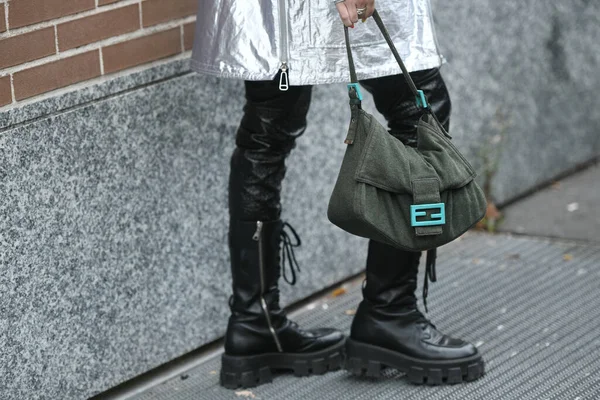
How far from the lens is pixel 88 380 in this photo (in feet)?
8.64

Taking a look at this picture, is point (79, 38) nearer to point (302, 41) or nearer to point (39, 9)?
point (39, 9)

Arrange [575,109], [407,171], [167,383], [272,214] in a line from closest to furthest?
[407,171]
[272,214]
[167,383]
[575,109]

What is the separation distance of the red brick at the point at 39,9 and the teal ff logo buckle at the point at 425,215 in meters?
1.01

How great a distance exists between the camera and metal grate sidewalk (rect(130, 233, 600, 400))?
262 centimetres

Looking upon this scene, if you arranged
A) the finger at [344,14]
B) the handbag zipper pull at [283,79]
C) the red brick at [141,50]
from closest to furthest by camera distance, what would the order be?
the finger at [344,14]
the handbag zipper pull at [283,79]
the red brick at [141,50]

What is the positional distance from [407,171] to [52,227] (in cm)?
93

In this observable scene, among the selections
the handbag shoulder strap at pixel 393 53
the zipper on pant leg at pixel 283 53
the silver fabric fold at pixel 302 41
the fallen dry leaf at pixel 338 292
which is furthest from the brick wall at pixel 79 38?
the fallen dry leaf at pixel 338 292

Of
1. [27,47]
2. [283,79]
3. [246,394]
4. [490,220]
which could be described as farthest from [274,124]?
[490,220]

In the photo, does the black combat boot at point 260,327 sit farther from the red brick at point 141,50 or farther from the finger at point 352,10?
the finger at point 352,10

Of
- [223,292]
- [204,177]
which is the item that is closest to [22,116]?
[204,177]

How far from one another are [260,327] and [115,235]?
1.55ft

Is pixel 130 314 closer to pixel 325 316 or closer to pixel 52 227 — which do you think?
pixel 52 227

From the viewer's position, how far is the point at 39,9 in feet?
7.79

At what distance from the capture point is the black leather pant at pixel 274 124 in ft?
8.05
